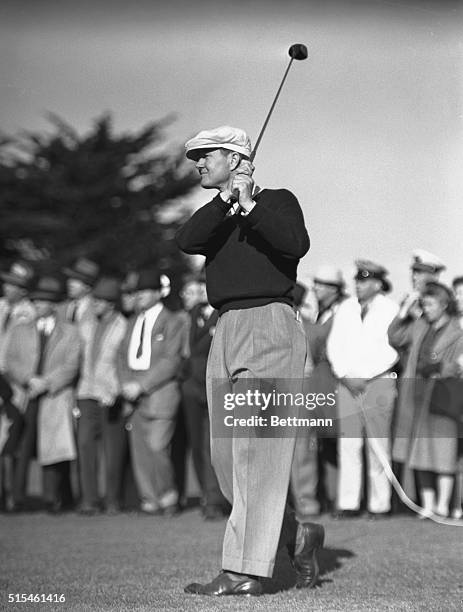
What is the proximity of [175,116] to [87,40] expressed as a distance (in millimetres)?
554

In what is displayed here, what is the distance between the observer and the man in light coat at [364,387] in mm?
7605

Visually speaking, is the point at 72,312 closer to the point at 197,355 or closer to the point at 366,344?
the point at 197,355

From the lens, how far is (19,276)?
1093 cm

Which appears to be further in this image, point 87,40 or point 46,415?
point 46,415

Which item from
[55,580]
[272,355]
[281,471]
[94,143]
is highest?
[94,143]

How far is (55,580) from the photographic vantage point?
16.9 ft

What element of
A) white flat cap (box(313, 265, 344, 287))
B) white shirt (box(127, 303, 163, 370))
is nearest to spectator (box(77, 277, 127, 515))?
white shirt (box(127, 303, 163, 370))

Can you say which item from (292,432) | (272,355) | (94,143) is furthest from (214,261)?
(94,143)

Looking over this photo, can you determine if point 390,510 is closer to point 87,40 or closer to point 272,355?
point 272,355

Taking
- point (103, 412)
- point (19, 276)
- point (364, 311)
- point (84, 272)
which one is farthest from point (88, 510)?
point (19, 276)

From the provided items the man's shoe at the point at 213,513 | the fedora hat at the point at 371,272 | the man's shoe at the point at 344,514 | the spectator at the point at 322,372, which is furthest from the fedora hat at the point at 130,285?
the fedora hat at the point at 371,272

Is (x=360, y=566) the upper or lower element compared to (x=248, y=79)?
lower

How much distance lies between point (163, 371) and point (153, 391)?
17 cm

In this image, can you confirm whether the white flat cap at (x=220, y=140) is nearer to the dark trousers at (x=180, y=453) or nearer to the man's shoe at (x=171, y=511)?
the man's shoe at (x=171, y=511)
